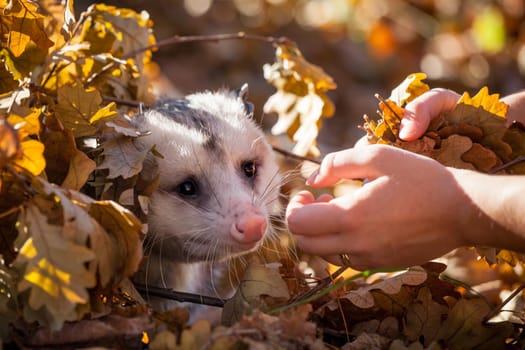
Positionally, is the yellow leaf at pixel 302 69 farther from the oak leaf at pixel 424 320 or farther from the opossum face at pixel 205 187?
the oak leaf at pixel 424 320

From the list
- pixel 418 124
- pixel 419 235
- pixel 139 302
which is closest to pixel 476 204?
pixel 419 235

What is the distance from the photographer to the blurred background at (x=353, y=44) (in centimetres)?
521

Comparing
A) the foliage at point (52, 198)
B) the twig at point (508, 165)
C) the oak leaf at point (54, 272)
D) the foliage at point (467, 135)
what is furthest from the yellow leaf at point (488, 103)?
the oak leaf at point (54, 272)

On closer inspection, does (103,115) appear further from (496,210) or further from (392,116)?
(496,210)

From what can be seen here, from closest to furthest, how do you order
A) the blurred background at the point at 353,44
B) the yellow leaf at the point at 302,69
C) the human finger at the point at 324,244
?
the human finger at the point at 324,244 < the yellow leaf at the point at 302,69 < the blurred background at the point at 353,44

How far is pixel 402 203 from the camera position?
138 centimetres

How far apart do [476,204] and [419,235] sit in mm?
134

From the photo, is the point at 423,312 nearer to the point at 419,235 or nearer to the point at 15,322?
the point at 419,235

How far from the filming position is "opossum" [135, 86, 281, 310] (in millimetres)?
1789

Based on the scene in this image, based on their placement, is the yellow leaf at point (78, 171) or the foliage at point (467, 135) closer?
the yellow leaf at point (78, 171)

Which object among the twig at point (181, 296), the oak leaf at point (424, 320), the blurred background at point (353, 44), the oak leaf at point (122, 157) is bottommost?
the blurred background at point (353, 44)

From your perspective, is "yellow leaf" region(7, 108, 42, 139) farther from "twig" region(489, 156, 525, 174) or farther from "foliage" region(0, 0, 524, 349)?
"twig" region(489, 156, 525, 174)

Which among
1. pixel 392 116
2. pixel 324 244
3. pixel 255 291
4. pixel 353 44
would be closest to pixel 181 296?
pixel 255 291

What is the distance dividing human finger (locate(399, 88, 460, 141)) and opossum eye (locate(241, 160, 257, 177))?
574 mm
